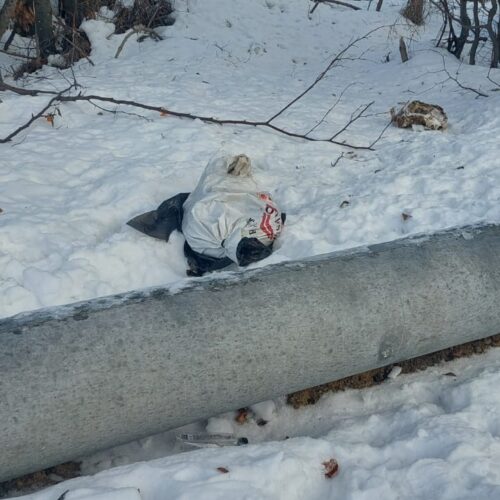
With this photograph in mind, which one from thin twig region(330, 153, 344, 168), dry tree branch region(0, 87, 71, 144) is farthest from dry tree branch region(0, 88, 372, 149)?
thin twig region(330, 153, 344, 168)

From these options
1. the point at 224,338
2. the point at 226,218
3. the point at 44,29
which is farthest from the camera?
the point at 44,29

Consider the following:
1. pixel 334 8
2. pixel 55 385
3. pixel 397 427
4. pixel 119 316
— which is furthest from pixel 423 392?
pixel 334 8

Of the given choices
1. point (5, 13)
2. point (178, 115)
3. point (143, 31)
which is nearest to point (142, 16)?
point (143, 31)

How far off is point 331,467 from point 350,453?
116mm

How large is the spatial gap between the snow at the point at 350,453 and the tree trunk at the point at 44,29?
7.15m

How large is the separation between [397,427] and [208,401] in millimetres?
782

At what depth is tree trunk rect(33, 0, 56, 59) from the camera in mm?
8594

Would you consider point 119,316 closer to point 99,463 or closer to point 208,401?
point 208,401

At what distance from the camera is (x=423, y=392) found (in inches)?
115

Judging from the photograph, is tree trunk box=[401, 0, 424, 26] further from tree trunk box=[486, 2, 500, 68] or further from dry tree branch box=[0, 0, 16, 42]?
dry tree branch box=[0, 0, 16, 42]

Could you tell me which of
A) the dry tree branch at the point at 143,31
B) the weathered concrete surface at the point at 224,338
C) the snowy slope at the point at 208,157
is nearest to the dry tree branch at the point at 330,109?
the snowy slope at the point at 208,157

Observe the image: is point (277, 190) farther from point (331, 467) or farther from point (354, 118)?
point (331, 467)

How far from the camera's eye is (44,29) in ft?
28.2

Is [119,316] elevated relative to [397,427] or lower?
elevated
